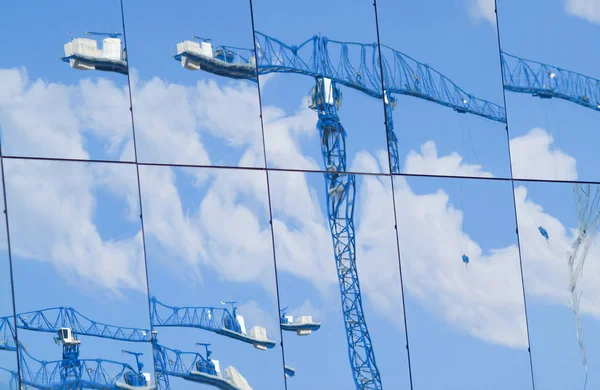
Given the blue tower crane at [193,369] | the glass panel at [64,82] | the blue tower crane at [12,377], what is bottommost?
the blue tower crane at [193,369]

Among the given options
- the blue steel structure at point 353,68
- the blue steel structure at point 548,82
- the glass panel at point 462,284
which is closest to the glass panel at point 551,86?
the blue steel structure at point 548,82

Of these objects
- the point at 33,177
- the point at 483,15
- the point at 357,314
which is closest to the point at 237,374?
the point at 357,314

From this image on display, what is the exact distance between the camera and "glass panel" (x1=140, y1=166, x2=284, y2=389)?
13.5ft

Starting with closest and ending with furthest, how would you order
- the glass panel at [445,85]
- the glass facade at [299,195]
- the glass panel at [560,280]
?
the glass facade at [299,195] < the glass panel at [445,85] < the glass panel at [560,280]

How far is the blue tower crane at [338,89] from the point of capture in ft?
15.0

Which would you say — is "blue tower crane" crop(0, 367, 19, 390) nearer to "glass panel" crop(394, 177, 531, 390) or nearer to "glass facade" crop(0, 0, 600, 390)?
"glass facade" crop(0, 0, 600, 390)

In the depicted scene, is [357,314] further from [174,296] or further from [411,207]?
[174,296]

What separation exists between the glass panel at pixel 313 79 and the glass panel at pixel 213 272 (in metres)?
0.29

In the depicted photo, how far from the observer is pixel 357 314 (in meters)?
4.81

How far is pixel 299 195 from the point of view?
4.70 meters

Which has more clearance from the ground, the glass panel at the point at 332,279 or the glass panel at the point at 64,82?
the glass panel at the point at 64,82

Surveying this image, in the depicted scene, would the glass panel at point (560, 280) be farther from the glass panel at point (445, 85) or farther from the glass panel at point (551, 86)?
the glass panel at point (445, 85)

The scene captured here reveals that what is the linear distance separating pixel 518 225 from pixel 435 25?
1.15 m

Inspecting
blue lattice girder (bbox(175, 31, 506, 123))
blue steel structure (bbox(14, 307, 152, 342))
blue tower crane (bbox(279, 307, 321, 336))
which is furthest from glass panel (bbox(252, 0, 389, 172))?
blue steel structure (bbox(14, 307, 152, 342))
